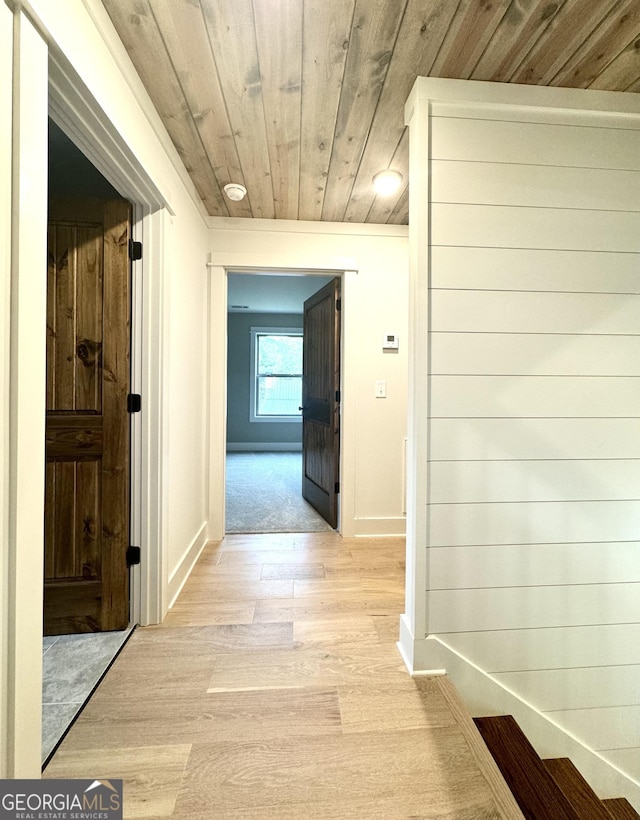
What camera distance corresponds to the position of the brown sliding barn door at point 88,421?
155cm

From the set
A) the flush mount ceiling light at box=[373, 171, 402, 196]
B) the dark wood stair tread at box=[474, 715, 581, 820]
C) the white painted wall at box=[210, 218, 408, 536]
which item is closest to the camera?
the dark wood stair tread at box=[474, 715, 581, 820]

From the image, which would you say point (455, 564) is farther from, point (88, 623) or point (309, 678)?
point (88, 623)

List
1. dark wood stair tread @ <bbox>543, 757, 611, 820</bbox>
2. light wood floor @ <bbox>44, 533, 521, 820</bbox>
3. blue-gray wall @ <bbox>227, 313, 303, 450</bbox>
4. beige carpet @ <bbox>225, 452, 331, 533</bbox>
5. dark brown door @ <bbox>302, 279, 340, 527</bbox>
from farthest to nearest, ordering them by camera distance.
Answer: blue-gray wall @ <bbox>227, 313, 303, 450</bbox> → beige carpet @ <bbox>225, 452, 331, 533</bbox> → dark brown door @ <bbox>302, 279, 340, 527</bbox> → dark wood stair tread @ <bbox>543, 757, 611, 820</bbox> → light wood floor @ <bbox>44, 533, 521, 820</bbox>

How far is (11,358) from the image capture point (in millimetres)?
816

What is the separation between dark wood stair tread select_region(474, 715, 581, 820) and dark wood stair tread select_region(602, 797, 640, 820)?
0.55m

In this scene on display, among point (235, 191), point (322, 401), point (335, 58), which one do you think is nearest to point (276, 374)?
point (322, 401)

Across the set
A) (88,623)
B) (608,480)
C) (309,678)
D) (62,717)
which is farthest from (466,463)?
(88,623)

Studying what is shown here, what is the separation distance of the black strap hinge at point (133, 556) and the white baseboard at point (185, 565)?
0.76ft

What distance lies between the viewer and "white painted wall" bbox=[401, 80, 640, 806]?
1377mm

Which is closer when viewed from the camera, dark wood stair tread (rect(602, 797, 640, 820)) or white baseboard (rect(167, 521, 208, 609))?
dark wood stair tread (rect(602, 797, 640, 820))

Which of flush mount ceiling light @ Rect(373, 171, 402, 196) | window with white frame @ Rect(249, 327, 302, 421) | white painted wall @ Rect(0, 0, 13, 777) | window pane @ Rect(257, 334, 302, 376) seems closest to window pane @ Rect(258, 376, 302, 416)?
window with white frame @ Rect(249, 327, 302, 421)

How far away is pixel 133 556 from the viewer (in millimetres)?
1620

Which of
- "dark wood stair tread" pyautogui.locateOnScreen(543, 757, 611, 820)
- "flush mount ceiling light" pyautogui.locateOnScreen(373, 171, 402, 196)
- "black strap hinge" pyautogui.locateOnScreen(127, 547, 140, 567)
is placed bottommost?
"dark wood stair tread" pyautogui.locateOnScreen(543, 757, 611, 820)

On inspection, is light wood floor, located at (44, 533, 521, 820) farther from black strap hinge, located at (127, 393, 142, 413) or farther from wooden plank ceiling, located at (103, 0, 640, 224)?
wooden plank ceiling, located at (103, 0, 640, 224)
